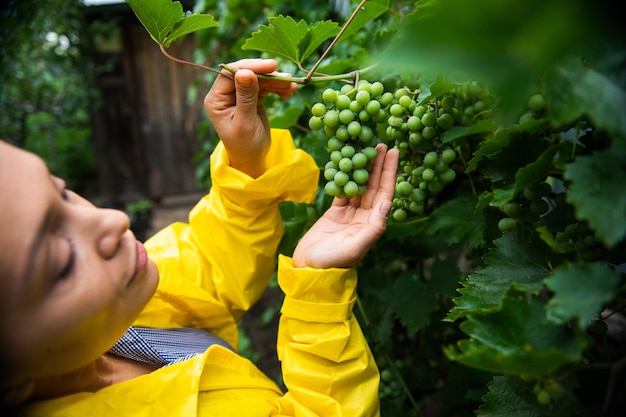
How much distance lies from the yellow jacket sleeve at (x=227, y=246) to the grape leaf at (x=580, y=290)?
743mm

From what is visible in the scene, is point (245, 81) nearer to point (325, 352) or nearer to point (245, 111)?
point (245, 111)

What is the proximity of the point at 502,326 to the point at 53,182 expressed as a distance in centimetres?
72

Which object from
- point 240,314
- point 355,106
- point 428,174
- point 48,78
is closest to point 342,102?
point 355,106

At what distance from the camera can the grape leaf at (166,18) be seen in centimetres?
88

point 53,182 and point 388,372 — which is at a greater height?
point 53,182

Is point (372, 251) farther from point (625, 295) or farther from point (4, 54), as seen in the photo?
point (4, 54)

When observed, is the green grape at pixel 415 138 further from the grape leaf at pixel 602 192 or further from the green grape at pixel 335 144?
the grape leaf at pixel 602 192

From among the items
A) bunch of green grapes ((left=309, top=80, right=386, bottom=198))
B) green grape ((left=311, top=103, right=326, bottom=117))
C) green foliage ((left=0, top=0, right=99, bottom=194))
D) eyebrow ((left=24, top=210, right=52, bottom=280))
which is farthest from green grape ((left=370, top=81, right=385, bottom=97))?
green foliage ((left=0, top=0, right=99, bottom=194))

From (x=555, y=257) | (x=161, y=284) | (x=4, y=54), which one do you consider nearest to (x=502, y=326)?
(x=555, y=257)

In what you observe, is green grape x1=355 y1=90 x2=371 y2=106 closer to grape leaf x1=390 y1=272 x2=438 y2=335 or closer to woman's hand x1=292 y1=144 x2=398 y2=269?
woman's hand x1=292 y1=144 x2=398 y2=269

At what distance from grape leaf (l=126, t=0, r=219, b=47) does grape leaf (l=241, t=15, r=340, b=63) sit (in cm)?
9

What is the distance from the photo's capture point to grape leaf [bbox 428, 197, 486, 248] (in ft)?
3.45

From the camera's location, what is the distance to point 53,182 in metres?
0.82

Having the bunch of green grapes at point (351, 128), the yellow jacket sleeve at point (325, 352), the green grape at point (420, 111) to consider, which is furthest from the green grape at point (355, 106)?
the yellow jacket sleeve at point (325, 352)
